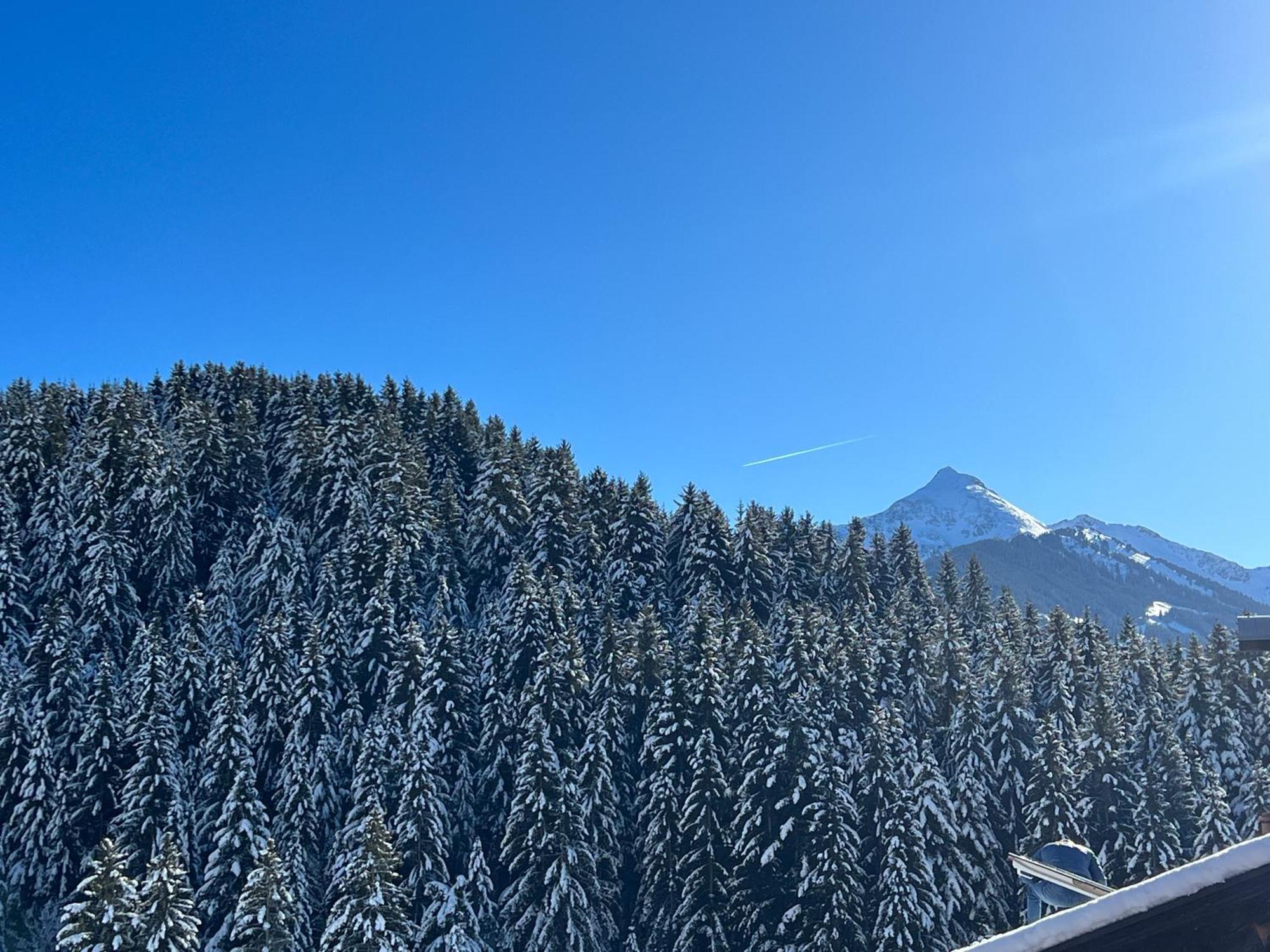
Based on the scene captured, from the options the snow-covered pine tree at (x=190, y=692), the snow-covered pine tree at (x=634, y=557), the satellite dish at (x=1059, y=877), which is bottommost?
the satellite dish at (x=1059, y=877)

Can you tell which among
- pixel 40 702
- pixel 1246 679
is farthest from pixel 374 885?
pixel 1246 679

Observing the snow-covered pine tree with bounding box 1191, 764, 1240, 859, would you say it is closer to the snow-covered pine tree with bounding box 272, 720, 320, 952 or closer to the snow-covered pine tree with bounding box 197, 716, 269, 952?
the snow-covered pine tree with bounding box 272, 720, 320, 952

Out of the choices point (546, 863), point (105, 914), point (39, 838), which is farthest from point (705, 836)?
point (39, 838)

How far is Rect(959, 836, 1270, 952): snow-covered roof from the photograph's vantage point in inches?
137

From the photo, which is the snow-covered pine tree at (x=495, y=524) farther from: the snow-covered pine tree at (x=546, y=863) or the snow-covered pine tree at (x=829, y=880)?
the snow-covered pine tree at (x=829, y=880)

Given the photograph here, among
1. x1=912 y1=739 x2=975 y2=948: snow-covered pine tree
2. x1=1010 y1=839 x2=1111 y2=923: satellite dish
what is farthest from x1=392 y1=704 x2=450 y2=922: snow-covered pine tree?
x1=1010 y1=839 x2=1111 y2=923: satellite dish

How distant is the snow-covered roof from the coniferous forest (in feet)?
108

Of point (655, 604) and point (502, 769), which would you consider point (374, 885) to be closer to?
point (502, 769)

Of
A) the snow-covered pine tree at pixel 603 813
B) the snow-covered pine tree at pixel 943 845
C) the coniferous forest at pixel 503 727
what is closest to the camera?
the coniferous forest at pixel 503 727

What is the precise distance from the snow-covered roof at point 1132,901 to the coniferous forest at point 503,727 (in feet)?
108

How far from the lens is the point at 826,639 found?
51781 mm

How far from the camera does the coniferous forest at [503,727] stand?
3744cm

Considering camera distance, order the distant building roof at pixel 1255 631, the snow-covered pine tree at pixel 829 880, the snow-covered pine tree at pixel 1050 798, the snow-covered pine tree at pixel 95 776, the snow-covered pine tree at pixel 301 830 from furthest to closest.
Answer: the snow-covered pine tree at pixel 95 776, the snow-covered pine tree at pixel 301 830, the snow-covered pine tree at pixel 1050 798, the snow-covered pine tree at pixel 829 880, the distant building roof at pixel 1255 631

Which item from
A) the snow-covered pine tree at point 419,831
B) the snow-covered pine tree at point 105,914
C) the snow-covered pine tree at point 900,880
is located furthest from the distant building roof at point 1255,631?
the snow-covered pine tree at point 419,831
